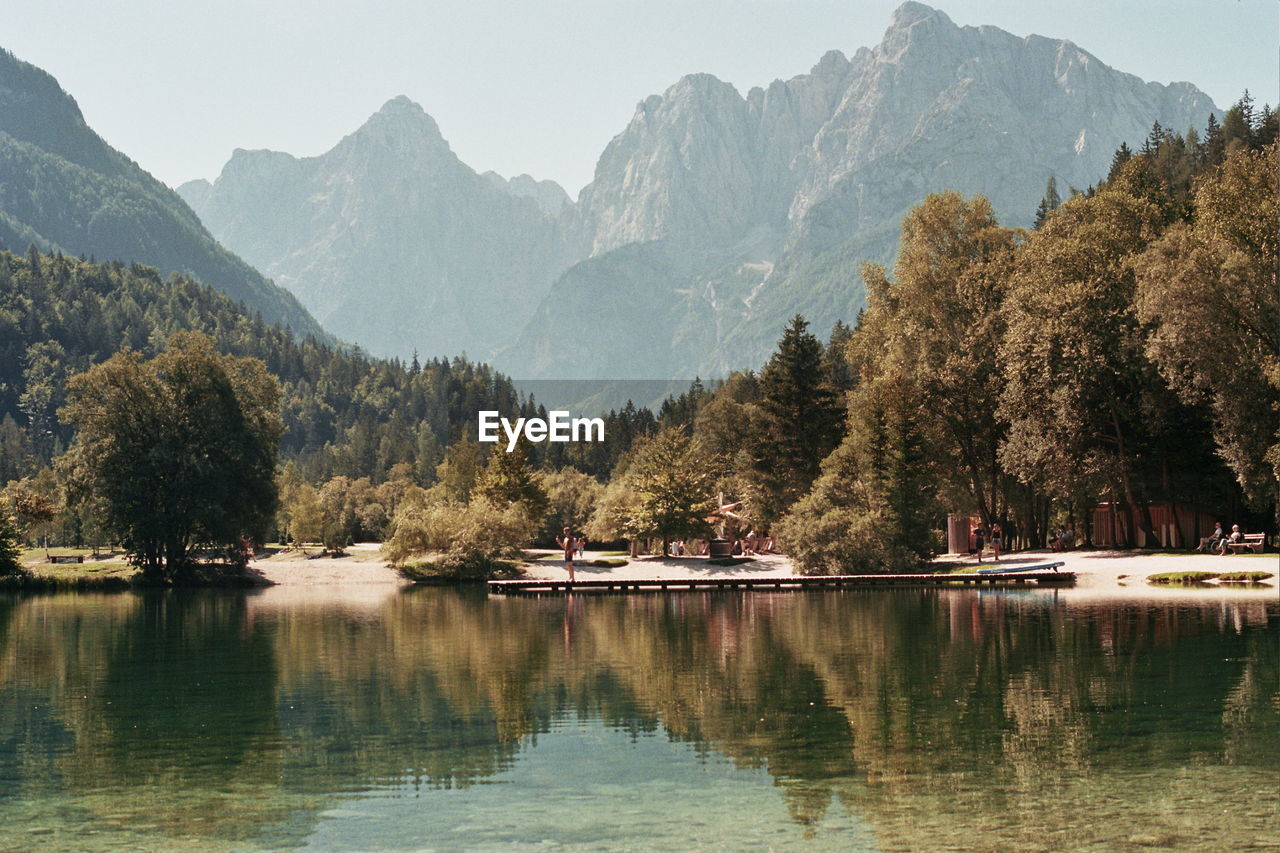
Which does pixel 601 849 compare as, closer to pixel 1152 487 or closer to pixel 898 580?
pixel 898 580

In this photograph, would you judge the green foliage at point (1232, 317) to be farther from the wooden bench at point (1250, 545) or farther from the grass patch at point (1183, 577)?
the grass patch at point (1183, 577)

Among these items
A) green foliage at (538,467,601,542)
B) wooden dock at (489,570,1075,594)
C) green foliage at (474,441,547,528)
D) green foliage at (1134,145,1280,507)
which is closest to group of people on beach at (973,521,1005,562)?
wooden dock at (489,570,1075,594)

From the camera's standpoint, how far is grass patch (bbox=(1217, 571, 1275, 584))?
147 feet

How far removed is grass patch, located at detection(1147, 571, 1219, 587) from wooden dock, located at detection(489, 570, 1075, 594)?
368cm

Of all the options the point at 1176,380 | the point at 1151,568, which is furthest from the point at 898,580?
the point at 1176,380

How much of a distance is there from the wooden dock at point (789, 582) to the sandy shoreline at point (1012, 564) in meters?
1.90

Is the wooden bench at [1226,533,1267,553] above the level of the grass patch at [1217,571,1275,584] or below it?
above

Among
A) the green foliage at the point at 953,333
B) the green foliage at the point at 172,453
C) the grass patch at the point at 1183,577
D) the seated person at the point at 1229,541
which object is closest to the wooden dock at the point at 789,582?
the grass patch at the point at 1183,577

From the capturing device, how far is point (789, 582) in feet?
182

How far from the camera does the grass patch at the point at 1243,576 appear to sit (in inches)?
1769

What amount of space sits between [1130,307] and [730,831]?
145 feet

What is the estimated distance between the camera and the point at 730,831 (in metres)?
14.3

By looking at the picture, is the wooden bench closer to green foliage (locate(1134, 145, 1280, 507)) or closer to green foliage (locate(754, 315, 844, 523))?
green foliage (locate(1134, 145, 1280, 507))

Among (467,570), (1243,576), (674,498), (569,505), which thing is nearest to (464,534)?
(467,570)
